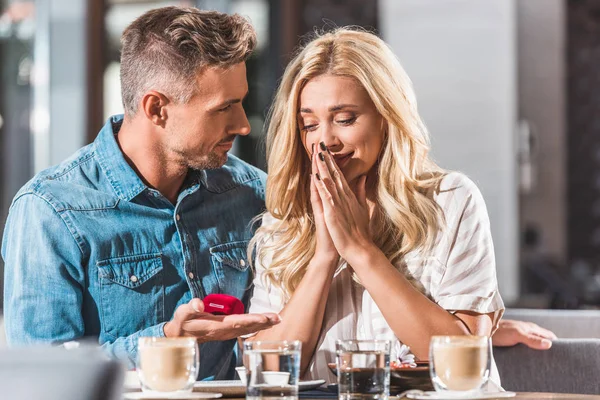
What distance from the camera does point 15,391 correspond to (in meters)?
0.92

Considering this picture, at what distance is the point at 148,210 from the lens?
2434 mm

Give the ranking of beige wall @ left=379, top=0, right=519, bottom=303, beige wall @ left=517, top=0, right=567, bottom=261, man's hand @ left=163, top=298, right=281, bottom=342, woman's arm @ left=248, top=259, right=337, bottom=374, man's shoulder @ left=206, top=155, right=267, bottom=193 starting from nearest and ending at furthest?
man's hand @ left=163, top=298, right=281, bottom=342
woman's arm @ left=248, top=259, right=337, bottom=374
man's shoulder @ left=206, top=155, right=267, bottom=193
beige wall @ left=379, top=0, right=519, bottom=303
beige wall @ left=517, top=0, right=567, bottom=261

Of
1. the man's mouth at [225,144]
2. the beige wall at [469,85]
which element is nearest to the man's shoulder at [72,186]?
the man's mouth at [225,144]

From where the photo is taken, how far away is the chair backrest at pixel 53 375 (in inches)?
36.3

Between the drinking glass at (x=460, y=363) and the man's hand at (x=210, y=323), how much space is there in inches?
14.0

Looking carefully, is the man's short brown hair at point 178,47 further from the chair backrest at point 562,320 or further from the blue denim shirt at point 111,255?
the chair backrest at point 562,320

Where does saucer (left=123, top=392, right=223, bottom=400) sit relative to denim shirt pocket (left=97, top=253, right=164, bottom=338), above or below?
below

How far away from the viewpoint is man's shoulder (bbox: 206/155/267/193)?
8.64ft

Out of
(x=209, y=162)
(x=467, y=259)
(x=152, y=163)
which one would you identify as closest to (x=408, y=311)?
(x=467, y=259)

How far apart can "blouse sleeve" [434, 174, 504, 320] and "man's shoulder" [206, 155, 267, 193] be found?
622 millimetres

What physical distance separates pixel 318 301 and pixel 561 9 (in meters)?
7.89

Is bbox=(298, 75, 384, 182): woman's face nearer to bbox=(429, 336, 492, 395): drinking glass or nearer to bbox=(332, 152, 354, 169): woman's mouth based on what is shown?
bbox=(332, 152, 354, 169): woman's mouth

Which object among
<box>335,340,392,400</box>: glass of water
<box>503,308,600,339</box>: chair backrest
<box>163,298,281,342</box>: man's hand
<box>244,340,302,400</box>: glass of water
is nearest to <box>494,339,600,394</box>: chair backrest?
<box>503,308,600,339</box>: chair backrest

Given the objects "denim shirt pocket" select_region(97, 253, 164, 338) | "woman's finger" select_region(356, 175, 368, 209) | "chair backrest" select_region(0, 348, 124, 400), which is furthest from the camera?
"woman's finger" select_region(356, 175, 368, 209)
